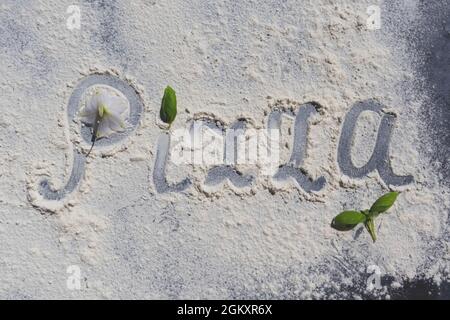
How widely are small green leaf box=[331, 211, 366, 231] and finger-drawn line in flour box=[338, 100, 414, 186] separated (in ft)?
0.32

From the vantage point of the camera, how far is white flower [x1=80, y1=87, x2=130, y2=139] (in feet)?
4.54

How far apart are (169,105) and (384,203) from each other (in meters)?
0.57

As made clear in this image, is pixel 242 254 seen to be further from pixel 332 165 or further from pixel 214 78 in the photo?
pixel 214 78

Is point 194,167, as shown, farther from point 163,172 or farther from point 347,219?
point 347,219

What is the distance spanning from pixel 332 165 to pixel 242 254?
0.31 metres

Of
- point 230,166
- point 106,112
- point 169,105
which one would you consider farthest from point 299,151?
point 106,112

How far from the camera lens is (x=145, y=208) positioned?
1.39m

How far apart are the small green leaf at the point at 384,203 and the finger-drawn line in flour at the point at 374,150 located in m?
0.04

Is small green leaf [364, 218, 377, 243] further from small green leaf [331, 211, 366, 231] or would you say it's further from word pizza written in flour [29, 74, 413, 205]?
word pizza written in flour [29, 74, 413, 205]

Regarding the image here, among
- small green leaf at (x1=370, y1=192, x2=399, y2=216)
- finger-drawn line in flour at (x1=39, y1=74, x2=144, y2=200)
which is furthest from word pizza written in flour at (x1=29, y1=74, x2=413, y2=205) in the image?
small green leaf at (x1=370, y1=192, x2=399, y2=216)

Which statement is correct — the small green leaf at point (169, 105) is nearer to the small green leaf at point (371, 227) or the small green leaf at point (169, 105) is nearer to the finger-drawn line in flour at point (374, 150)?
the finger-drawn line in flour at point (374, 150)

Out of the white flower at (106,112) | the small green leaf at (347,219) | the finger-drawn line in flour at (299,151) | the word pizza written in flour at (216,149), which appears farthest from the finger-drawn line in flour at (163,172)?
the small green leaf at (347,219)

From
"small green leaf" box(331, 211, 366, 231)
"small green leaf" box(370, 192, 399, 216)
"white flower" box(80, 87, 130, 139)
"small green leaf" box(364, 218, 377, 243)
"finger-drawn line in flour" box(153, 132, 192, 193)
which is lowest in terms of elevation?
"small green leaf" box(364, 218, 377, 243)

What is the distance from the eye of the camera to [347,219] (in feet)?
4.53
